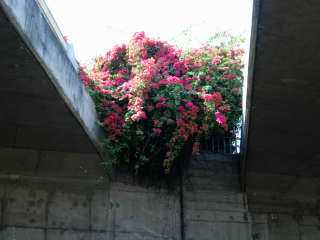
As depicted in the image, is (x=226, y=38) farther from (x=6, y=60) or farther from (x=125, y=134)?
(x=6, y=60)

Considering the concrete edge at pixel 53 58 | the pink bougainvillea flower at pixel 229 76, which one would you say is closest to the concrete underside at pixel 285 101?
the pink bougainvillea flower at pixel 229 76

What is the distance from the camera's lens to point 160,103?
9.66 metres

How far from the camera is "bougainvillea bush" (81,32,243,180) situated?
9641mm

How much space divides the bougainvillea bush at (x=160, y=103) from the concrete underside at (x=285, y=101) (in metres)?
0.70

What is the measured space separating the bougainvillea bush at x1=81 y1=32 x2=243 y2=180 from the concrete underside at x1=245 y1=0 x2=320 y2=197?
698 millimetres

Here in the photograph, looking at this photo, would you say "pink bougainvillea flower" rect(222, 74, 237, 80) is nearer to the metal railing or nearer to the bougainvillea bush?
the bougainvillea bush

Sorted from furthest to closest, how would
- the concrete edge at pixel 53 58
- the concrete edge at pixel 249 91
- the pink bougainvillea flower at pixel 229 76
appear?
the pink bougainvillea flower at pixel 229 76
the concrete edge at pixel 249 91
the concrete edge at pixel 53 58

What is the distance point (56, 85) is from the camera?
8273 mm

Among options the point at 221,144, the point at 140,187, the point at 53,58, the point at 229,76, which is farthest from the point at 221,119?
the point at 53,58

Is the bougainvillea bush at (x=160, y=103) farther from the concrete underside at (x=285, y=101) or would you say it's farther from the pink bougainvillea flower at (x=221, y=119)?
the concrete underside at (x=285, y=101)

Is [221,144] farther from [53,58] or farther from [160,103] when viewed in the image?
[53,58]

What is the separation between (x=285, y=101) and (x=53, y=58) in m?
3.04

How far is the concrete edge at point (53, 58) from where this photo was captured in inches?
284

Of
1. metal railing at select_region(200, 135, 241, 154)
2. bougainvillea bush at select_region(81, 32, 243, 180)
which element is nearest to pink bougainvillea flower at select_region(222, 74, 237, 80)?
bougainvillea bush at select_region(81, 32, 243, 180)
